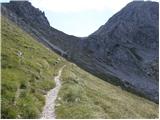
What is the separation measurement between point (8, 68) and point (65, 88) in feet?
21.7

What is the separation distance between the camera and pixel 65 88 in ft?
130

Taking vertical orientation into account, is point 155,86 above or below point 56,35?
below

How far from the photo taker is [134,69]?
196 m

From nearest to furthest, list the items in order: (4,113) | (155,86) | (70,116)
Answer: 1. (4,113)
2. (70,116)
3. (155,86)

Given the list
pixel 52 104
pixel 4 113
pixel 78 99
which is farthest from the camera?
pixel 78 99

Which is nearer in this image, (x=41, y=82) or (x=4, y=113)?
(x=4, y=113)

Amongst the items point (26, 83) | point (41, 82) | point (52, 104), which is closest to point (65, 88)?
point (41, 82)

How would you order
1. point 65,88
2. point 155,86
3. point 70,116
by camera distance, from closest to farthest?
point 70,116
point 65,88
point 155,86

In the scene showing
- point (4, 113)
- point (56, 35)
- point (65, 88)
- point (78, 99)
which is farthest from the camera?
point (56, 35)

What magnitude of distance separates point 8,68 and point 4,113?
1771 centimetres

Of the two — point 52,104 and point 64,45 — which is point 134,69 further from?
point 52,104

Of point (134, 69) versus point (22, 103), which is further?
point (134, 69)

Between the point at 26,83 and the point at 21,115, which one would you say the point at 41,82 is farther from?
the point at 21,115


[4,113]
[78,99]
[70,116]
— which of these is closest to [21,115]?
[4,113]
